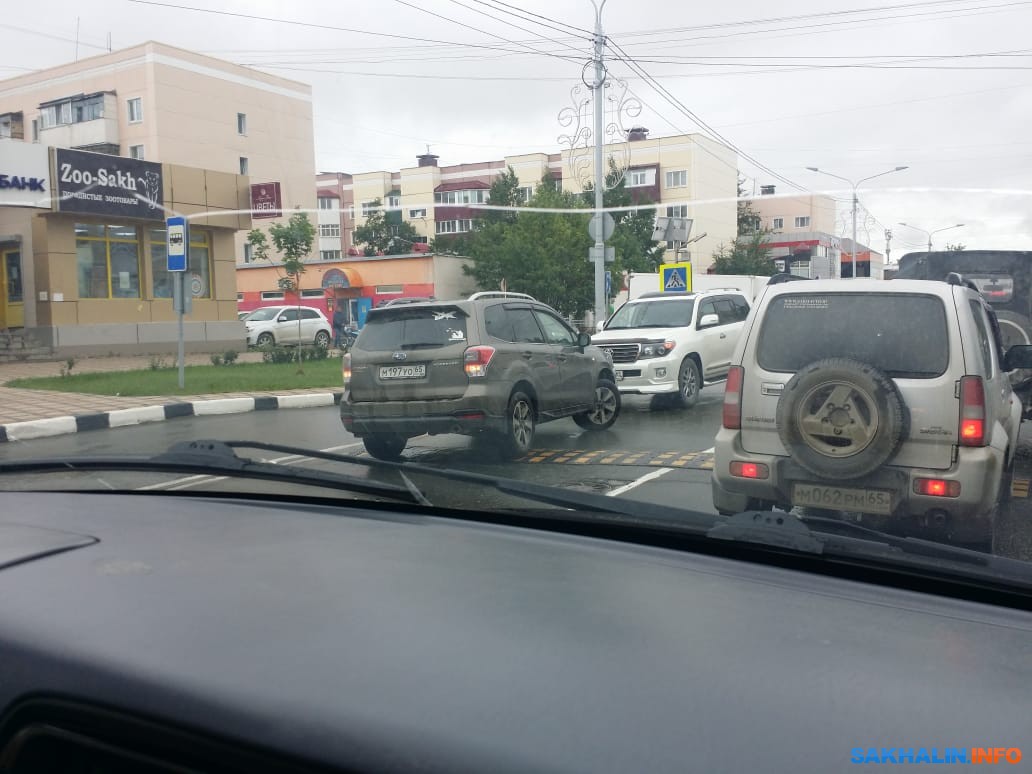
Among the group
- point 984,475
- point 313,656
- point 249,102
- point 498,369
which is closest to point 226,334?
point 249,102

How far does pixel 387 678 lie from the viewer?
1246mm

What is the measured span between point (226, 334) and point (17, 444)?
18.5m

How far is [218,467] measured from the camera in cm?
259

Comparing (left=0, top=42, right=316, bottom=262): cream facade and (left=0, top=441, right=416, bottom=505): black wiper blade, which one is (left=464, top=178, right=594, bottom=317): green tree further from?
(left=0, top=441, right=416, bottom=505): black wiper blade

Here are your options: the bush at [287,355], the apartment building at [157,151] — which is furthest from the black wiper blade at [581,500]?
the apartment building at [157,151]

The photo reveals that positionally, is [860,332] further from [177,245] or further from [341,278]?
[341,278]

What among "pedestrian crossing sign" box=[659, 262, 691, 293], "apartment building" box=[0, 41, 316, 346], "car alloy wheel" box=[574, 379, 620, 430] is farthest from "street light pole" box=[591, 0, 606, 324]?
"apartment building" box=[0, 41, 316, 346]

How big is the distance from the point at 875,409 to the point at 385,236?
1954 inches

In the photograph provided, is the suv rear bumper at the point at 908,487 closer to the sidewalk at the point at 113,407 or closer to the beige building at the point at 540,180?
the sidewalk at the point at 113,407

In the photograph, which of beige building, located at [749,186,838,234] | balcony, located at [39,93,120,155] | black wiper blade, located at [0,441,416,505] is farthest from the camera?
beige building, located at [749,186,838,234]

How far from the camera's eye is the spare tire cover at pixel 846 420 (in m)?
3.63

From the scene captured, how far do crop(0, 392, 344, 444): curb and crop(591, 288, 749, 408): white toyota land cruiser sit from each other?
4333mm

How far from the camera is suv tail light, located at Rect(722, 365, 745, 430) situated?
4.76 metres

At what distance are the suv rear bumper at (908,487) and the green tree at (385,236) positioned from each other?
47.2m
